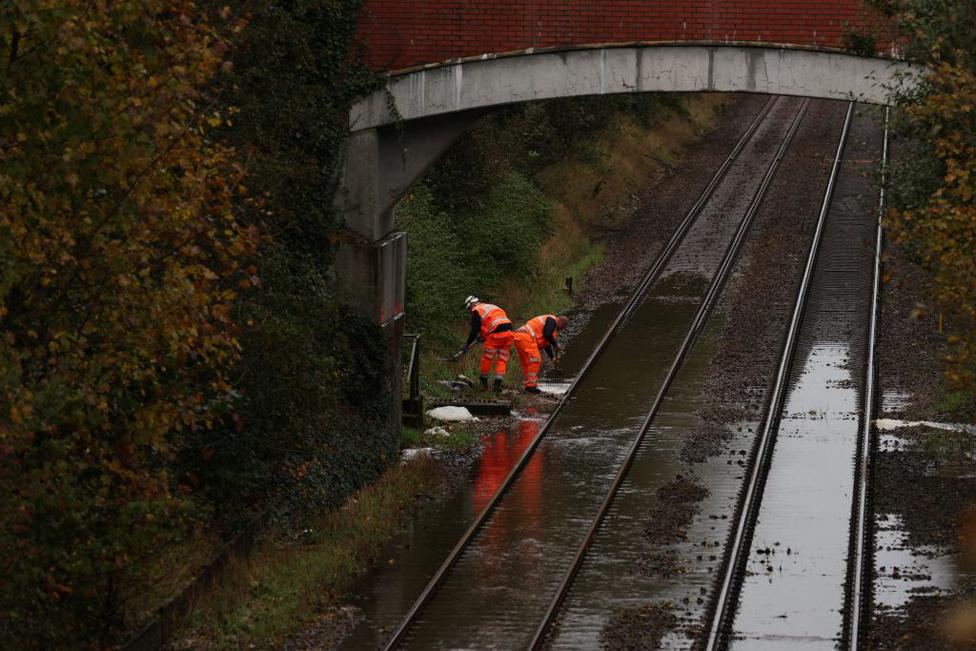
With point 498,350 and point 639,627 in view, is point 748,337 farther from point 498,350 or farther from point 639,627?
point 639,627

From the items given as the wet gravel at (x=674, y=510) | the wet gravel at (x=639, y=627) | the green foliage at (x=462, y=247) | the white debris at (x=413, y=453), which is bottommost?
the wet gravel at (x=639, y=627)

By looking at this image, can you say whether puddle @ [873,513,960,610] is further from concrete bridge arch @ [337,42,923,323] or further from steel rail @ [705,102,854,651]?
concrete bridge arch @ [337,42,923,323]

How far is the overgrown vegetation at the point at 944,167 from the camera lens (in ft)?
46.9

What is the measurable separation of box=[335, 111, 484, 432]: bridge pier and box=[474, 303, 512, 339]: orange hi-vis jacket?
80.1 inches

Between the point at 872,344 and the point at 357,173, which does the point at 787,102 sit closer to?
the point at 872,344

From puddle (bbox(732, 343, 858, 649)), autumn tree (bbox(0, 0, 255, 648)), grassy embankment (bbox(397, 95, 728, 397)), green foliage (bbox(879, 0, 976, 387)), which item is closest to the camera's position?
autumn tree (bbox(0, 0, 255, 648))

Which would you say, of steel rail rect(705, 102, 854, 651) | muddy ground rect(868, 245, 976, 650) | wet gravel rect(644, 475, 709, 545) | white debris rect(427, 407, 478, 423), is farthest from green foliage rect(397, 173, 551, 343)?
wet gravel rect(644, 475, 709, 545)

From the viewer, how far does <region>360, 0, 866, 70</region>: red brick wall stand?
22703mm

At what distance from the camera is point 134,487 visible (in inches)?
492

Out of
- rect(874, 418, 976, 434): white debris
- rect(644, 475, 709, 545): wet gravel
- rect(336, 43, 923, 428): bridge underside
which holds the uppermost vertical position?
rect(336, 43, 923, 428): bridge underside

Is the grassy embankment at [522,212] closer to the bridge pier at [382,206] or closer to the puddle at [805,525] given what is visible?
the bridge pier at [382,206]

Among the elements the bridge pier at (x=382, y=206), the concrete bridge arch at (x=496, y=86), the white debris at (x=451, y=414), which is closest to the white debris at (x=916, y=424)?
the concrete bridge arch at (x=496, y=86)

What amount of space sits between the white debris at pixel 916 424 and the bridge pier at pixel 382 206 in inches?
267

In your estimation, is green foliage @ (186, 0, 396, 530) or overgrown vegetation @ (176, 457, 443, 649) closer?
overgrown vegetation @ (176, 457, 443, 649)
